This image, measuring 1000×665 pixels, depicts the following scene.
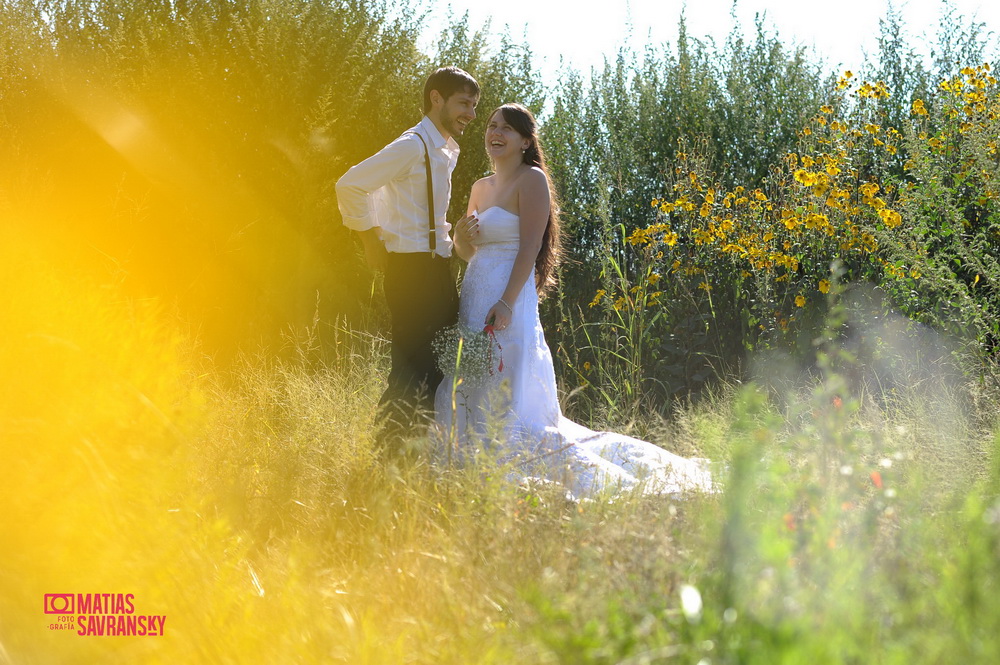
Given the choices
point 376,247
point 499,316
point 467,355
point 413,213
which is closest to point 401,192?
point 413,213

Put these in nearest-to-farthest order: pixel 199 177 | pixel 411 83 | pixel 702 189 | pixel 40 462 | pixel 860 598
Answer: pixel 860 598, pixel 40 462, pixel 702 189, pixel 199 177, pixel 411 83

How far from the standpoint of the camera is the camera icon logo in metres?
2.01

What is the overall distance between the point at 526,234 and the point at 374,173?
27.4 inches

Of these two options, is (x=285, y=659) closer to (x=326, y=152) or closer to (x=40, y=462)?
(x=40, y=462)

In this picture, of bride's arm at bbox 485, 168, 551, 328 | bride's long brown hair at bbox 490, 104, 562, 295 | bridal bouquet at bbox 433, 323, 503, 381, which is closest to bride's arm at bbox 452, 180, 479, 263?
bride's arm at bbox 485, 168, 551, 328

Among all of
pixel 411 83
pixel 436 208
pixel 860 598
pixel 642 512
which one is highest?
pixel 411 83

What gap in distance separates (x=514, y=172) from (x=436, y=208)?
0.50m

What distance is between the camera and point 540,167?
399 centimetres

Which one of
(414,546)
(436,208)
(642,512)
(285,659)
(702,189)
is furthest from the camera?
(702,189)

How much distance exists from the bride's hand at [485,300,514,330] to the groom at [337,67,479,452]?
0.68 ft

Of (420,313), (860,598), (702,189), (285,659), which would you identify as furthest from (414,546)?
(702,189)

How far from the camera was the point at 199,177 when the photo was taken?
630 cm

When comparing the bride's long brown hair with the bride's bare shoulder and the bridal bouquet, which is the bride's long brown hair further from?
the bridal bouquet

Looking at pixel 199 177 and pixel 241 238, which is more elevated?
pixel 199 177
